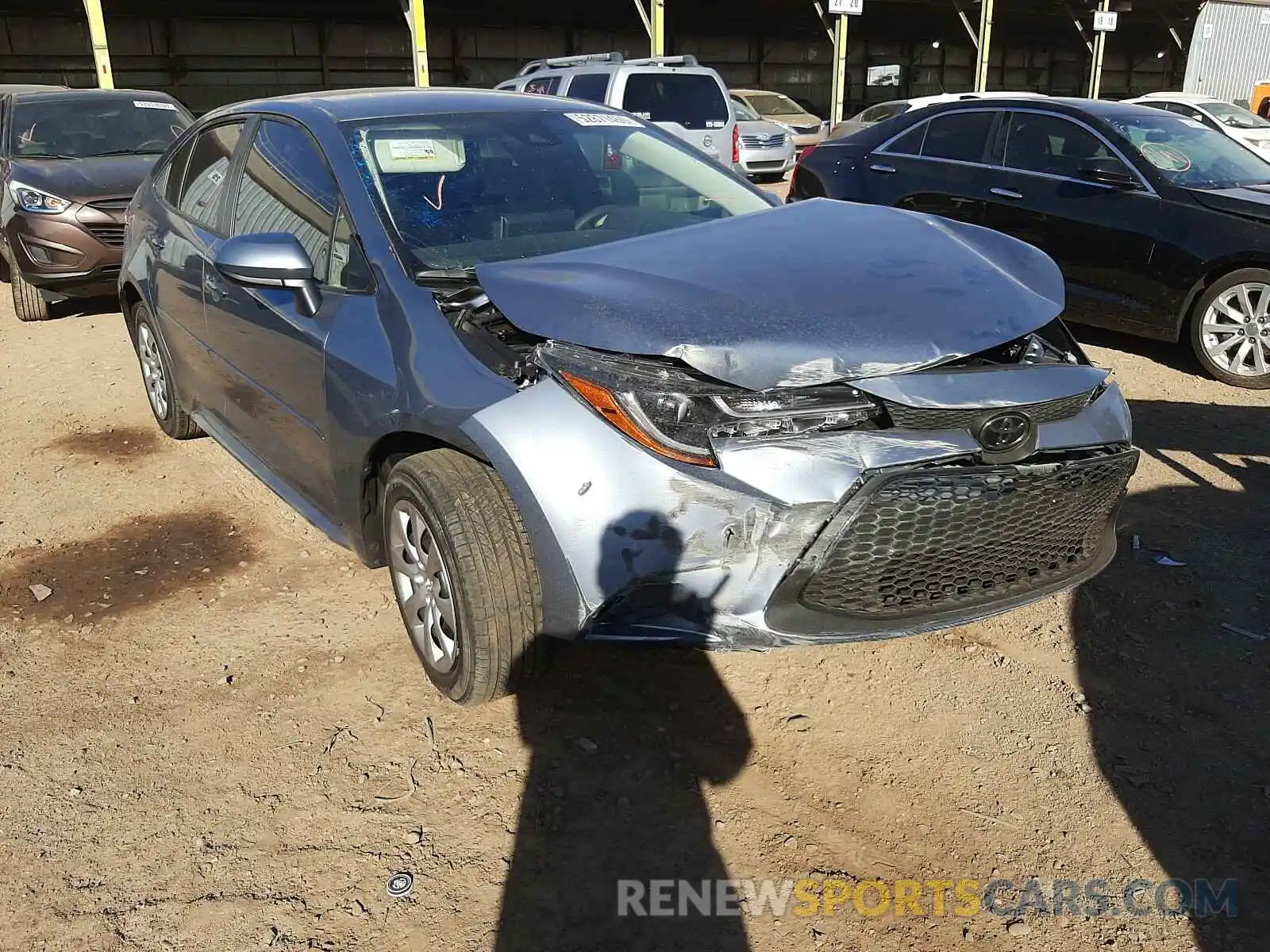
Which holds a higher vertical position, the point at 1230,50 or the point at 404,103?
the point at 1230,50

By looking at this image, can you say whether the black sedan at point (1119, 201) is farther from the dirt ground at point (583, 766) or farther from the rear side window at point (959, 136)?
the dirt ground at point (583, 766)

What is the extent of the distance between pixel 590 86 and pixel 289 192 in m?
10.0

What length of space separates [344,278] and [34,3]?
23226 mm

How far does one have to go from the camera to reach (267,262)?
2.96 meters

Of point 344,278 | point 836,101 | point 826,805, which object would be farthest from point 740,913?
point 836,101

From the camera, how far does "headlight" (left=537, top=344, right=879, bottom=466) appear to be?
234 centimetres

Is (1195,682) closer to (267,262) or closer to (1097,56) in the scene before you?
(267,262)

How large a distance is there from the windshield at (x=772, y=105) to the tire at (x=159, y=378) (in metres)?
18.3

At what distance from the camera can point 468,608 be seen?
8.34 ft

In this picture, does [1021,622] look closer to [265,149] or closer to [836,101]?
[265,149]

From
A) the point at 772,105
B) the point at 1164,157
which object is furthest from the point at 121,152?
the point at 772,105

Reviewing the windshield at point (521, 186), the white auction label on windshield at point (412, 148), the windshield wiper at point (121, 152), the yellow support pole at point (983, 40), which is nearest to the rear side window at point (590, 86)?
the windshield wiper at point (121, 152)

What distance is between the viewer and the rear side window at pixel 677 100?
12234mm

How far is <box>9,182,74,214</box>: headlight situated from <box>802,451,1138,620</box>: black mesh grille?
24.0ft
